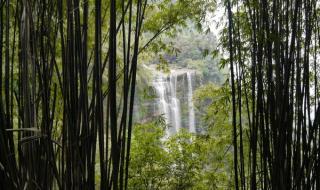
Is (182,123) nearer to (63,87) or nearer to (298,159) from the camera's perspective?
(298,159)

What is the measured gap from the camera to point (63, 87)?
1357 mm

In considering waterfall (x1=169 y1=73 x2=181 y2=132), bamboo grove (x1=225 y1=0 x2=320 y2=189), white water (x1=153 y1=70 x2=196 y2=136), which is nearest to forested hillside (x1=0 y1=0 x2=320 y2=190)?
bamboo grove (x1=225 y1=0 x2=320 y2=189)

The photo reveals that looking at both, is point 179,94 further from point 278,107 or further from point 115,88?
point 115,88

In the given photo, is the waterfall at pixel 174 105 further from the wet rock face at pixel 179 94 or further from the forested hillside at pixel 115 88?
the forested hillside at pixel 115 88

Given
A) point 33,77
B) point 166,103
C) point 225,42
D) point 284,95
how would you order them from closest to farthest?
point 33,77 → point 284,95 → point 225,42 → point 166,103

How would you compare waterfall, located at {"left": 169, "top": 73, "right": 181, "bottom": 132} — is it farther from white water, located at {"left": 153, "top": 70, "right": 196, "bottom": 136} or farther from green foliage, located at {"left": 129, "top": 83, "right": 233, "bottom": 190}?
green foliage, located at {"left": 129, "top": 83, "right": 233, "bottom": 190}

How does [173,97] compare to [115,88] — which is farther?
[173,97]

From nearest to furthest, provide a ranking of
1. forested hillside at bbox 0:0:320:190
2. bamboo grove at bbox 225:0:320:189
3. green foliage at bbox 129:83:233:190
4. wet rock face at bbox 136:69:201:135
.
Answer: forested hillside at bbox 0:0:320:190, bamboo grove at bbox 225:0:320:189, green foliage at bbox 129:83:233:190, wet rock face at bbox 136:69:201:135

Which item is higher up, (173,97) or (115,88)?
(115,88)

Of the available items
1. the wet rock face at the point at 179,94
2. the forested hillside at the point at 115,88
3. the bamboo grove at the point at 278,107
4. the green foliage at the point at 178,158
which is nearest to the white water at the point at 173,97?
the wet rock face at the point at 179,94

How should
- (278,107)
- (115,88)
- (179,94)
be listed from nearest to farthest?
(115,88)
(278,107)
(179,94)

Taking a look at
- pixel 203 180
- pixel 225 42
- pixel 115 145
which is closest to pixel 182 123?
pixel 203 180

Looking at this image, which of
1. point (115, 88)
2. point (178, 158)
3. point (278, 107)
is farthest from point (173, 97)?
point (115, 88)

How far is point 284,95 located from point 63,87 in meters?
1.33
